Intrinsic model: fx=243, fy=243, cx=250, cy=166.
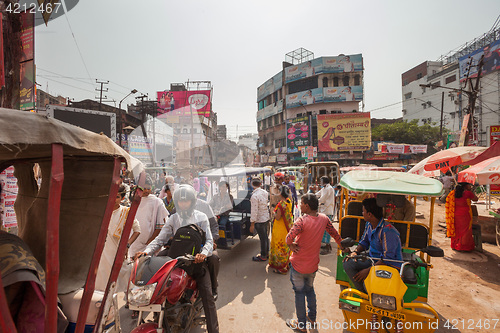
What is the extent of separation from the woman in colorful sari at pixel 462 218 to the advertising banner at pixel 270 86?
130ft

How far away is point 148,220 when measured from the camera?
412 centimetres

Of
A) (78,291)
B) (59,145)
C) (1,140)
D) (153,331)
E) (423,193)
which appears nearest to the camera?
(1,140)

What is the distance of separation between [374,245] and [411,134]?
3791 centimetres

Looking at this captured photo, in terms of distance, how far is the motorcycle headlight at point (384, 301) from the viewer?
252cm

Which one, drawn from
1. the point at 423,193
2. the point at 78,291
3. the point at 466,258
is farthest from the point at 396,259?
the point at 466,258

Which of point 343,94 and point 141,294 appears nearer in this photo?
point 141,294

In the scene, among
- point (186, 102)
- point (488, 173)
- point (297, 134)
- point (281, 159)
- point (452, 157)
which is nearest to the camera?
point (488, 173)

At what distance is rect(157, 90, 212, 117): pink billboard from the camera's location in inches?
1816

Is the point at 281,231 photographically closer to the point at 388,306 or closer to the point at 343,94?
the point at 388,306

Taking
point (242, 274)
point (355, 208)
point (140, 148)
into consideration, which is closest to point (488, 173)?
point (355, 208)

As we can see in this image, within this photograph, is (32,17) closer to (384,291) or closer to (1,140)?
(1,140)

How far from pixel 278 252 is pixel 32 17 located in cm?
776

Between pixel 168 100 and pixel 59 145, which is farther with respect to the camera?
pixel 168 100

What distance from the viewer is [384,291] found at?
102 inches
